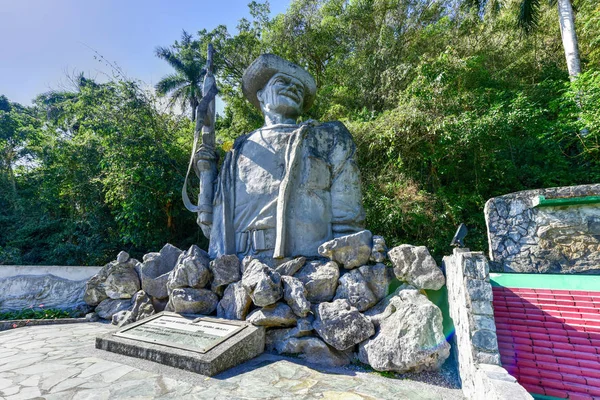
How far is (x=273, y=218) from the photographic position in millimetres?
4219

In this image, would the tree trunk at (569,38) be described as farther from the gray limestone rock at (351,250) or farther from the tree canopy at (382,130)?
the gray limestone rock at (351,250)

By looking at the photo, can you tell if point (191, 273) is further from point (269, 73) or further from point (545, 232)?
point (545, 232)

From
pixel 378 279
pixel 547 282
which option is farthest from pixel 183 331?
pixel 547 282

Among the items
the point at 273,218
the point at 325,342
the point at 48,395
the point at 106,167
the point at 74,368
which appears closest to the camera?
the point at 48,395

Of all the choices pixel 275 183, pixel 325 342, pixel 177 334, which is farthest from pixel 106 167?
pixel 325 342

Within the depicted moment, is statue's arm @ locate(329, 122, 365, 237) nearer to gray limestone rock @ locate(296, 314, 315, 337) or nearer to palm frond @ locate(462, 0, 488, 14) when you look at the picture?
gray limestone rock @ locate(296, 314, 315, 337)

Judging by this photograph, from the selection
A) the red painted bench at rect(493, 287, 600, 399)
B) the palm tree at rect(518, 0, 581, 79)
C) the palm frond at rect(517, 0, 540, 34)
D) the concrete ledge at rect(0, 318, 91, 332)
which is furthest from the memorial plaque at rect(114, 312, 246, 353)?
the palm frond at rect(517, 0, 540, 34)

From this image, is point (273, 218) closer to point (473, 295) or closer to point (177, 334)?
point (177, 334)

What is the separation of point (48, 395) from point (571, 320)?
14.2 feet

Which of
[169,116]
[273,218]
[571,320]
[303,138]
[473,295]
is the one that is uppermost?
[169,116]

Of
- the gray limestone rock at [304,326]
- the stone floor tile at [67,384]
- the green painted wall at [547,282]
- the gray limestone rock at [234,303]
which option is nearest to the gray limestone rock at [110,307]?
the gray limestone rock at [234,303]

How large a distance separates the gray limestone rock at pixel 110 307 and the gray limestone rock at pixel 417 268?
3956 mm

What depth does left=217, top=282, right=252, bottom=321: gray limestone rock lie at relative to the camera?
11.5 feet

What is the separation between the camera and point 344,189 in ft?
14.3
